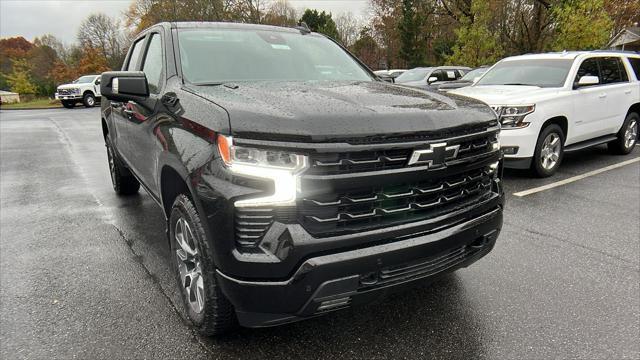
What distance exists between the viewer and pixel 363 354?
234 centimetres

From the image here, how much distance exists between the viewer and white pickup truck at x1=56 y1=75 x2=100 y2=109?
81.9 feet

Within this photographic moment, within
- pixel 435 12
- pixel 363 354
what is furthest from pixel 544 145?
pixel 435 12

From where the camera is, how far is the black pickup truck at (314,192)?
186cm

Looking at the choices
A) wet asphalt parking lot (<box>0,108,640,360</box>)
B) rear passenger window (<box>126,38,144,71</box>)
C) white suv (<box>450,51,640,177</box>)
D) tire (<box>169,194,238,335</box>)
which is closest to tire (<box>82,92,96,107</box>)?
wet asphalt parking lot (<box>0,108,640,360</box>)

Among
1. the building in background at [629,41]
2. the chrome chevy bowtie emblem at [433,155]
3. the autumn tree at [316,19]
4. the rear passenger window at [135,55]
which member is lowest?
the chrome chevy bowtie emblem at [433,155]

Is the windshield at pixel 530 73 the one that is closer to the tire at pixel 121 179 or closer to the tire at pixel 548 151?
the tire at pixel 548 151

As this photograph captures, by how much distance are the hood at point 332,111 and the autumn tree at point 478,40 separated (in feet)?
60.5

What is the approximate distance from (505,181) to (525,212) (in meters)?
1.41

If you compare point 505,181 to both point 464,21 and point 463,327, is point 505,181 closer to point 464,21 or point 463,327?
point 463,327

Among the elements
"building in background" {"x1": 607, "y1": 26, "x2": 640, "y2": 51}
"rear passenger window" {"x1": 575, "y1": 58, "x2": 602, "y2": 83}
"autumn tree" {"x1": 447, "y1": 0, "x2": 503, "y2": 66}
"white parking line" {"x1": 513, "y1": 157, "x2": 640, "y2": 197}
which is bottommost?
"white parking line" {"x1": 513, "y1": 157, "x2": 640, "y2": 197}

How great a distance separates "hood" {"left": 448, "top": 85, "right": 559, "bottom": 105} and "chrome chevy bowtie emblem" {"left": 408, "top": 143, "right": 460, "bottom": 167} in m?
3.63

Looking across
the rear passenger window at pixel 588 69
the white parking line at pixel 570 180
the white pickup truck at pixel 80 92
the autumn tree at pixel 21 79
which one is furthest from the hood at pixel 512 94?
the autumn tree at pixel 21 79

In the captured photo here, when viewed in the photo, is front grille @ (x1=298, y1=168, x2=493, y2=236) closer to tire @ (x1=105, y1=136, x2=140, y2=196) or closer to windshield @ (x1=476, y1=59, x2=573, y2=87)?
tire @ (x1=105, y1=136, x2=140, y2=196)

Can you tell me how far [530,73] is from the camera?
6.80 m
